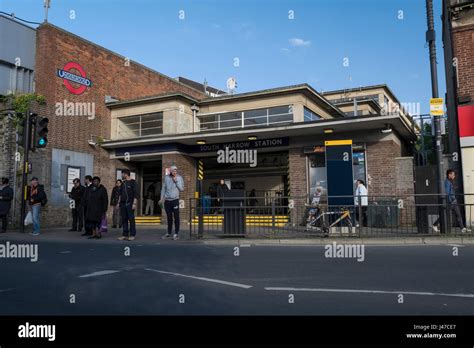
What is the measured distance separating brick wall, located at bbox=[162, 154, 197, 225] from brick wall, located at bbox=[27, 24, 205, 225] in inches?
146

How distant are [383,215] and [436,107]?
3.48 m

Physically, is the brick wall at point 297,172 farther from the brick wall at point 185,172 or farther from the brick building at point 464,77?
the brick building at point 464,77

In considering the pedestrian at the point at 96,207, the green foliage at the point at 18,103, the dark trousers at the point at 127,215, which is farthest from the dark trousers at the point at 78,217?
the green foliage at the point at 18,103

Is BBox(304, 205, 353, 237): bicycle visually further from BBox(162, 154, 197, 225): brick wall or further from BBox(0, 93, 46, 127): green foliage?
BBox(0, 93, 46, 127): green foliage

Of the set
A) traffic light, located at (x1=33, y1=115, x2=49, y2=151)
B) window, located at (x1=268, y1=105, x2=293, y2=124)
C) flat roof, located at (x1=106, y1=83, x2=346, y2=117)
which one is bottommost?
traffic light, located at (x1=33, y1=115, x2=49, y2=151)

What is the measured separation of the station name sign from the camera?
1814 cm

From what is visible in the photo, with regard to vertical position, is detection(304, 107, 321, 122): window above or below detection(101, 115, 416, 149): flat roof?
above

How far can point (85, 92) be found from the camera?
67.7 feet

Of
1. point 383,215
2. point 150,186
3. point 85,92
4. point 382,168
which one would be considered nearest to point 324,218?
point 383,215

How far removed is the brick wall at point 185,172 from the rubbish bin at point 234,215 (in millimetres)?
7183

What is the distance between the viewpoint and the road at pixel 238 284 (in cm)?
434

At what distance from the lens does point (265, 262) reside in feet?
24.9

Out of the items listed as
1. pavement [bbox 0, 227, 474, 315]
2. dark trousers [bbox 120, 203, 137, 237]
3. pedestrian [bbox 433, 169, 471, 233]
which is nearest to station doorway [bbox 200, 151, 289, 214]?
dark trousers [bbox 120, 203, 137, 237]
